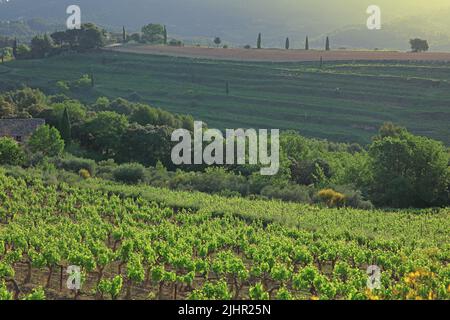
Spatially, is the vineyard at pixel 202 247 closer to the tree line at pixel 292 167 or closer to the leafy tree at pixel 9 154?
the tree line at pixel 292 167

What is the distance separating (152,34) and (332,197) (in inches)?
4142

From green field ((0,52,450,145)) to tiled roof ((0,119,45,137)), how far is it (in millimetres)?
23691

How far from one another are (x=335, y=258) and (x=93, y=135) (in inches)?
1650

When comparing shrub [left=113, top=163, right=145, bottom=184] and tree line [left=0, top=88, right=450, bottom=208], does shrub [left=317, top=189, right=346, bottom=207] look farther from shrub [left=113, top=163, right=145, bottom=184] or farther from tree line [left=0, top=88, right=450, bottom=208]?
shrub [left=113, top=163, right=145, bottom=184]

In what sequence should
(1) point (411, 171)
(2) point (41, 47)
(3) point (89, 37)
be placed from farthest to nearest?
(2) point (41, 47) → (3) point (89, 37) → (1) point (411, 171)

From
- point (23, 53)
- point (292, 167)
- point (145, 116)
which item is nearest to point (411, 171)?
point (292, 167)

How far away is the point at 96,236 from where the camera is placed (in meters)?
26.7

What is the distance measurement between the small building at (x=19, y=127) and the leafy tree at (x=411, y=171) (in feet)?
106

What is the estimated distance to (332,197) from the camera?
43344 mm

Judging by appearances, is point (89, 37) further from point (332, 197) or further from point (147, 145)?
point (332, 197)

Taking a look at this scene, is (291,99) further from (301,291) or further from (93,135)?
(301,291)

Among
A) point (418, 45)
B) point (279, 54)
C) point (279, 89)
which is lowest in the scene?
point (279, 89)

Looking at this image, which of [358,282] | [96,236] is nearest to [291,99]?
[96,236]

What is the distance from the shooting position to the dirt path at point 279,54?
103 m
